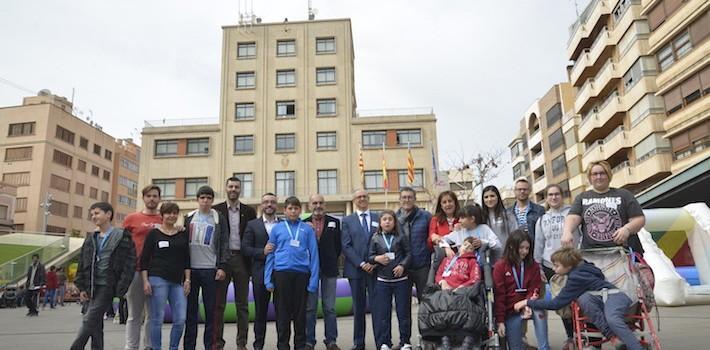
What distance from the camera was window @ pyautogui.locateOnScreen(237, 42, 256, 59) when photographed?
3797 centimetres

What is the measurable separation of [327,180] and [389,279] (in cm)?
2881

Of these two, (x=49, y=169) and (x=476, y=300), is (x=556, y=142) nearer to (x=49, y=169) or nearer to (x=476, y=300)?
(x=476, y=300)

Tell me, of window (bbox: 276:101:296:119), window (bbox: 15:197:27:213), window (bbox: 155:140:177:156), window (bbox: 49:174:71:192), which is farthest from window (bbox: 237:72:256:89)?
window (bbox: 15:197:27:213)

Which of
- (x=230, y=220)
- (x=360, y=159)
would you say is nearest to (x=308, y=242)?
(x=230, y=220)

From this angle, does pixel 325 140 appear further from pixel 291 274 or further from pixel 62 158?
→ pixel 62 158

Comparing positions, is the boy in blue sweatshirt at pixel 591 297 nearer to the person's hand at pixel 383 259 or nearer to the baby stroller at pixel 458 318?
the baby stroller at pixel 458 318

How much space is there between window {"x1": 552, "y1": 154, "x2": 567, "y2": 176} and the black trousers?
143ft

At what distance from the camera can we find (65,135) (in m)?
55.6

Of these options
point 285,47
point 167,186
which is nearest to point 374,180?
point 285,47

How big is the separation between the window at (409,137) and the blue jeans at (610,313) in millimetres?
30516

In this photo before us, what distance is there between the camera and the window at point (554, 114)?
152 feet

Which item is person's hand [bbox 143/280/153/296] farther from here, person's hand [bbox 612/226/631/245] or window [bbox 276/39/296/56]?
window [bbox 276/39/296/56]

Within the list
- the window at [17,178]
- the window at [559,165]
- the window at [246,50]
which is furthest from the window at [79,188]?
the window at [559,165]

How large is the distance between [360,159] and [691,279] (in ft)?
70.7
